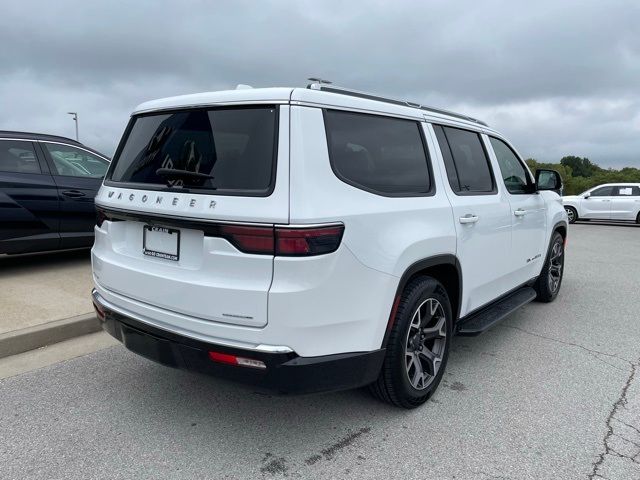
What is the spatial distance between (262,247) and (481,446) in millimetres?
1681

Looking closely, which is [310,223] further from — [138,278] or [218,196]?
[138,278]

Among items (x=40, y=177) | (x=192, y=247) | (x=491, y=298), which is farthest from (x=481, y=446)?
(x=40, y=177)

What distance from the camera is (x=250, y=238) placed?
2.33 metres

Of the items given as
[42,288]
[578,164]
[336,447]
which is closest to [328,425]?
[336,447]

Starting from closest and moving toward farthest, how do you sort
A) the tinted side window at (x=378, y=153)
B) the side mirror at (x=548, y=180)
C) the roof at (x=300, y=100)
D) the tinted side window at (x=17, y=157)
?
the roof at (x=300, y=100) < the tinted side window at (x=378, y=153) < the side mirror at (x=548, y=180) < the tinted side window at (x=17, y=157)

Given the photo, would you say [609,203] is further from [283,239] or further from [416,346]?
[283,239]

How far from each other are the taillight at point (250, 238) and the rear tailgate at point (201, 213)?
0.02 m

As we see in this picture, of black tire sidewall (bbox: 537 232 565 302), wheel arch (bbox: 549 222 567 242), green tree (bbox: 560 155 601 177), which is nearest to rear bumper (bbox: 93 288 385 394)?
black tire sidewall (bbox: 537 232 565 302)

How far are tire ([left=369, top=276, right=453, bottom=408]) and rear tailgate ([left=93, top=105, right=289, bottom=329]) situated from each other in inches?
35.9

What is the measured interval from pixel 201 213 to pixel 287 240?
48 centimetres

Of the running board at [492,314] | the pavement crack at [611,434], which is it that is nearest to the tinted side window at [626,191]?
the running board at [492,314]

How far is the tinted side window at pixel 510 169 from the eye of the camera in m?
4.39

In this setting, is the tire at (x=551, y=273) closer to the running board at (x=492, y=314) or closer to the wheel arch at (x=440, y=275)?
the running board at (x=492, y=314)

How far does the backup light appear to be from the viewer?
238 centimetres
